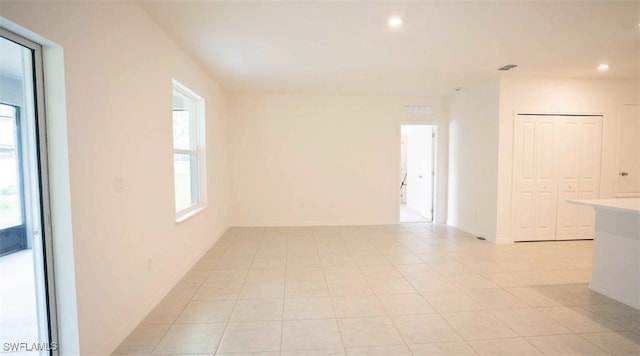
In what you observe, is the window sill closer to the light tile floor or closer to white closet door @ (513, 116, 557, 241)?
the light tile floor

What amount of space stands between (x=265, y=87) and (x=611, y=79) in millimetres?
5758

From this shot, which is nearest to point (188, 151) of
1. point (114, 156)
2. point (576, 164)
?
point (114, 156)

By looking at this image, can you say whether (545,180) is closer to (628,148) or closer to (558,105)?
(558,105)

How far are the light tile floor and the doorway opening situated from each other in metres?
2.23

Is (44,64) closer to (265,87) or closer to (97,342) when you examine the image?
(97,342)

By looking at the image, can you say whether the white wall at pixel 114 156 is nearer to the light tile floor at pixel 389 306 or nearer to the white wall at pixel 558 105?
the light tile floor at pixel 389 306

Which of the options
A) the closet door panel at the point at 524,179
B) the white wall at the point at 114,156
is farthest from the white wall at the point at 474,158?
the white wall at the point at 114,156

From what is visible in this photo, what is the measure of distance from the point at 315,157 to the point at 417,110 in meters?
2.36

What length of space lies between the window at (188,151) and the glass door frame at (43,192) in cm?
165

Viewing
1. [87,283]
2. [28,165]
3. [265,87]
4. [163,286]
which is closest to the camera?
[28,165]

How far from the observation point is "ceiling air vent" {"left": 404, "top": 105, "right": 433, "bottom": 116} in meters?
5.82

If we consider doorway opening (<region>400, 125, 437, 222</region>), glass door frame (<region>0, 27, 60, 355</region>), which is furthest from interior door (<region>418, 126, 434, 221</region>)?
glass door frame (<region>0, 27, 60, 355</region>)

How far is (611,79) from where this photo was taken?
452 cm

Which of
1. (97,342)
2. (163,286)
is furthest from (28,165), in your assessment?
(163,286)
